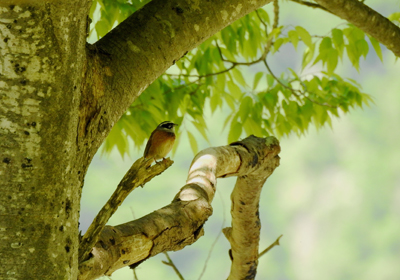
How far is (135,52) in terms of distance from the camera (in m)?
1.03

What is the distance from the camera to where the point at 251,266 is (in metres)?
2.20

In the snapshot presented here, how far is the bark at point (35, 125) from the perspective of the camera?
77 centimetres

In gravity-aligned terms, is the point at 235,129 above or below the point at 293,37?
below

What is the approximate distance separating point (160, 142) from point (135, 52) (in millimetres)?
1150

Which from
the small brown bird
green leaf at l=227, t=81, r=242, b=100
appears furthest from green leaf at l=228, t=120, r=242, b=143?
the small brown bird

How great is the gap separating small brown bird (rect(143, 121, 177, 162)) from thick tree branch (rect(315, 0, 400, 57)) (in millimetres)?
988

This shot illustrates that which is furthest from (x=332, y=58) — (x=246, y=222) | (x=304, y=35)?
(x=246, y=222)

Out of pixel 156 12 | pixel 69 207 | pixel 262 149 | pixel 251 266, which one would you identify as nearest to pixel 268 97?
pixel 262 149

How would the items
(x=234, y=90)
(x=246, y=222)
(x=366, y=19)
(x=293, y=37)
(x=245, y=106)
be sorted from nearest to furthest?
(x=366, y=19) → (x=246, y=222) → (x=293, y=37) → (x=245, y=106) → (x=234, y=90)

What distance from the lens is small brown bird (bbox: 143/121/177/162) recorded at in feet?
6.99

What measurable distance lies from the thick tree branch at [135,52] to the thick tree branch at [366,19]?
2.50 feet

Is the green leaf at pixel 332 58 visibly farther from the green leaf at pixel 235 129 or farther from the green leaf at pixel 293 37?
the green leaf at pixel 235 129

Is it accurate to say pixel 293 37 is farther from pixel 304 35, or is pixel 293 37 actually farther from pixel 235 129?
pixel 235 129

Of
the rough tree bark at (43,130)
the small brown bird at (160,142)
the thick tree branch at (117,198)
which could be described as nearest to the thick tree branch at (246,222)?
the small brown bird at (160,142)
